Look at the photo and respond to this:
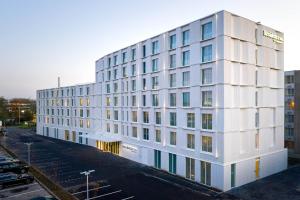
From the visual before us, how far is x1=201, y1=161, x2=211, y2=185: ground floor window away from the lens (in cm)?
3241

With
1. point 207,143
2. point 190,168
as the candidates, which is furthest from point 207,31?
point 190,168

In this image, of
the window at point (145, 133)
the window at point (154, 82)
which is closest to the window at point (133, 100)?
the window at point (145, 133)

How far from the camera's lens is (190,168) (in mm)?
35250

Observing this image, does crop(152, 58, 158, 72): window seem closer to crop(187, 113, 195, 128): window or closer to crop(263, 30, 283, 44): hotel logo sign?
crop(187, 113, 195, 128): window

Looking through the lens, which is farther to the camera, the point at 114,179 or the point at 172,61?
the point at 172,61

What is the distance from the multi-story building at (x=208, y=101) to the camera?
103 feet

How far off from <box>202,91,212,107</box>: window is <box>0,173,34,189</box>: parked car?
25936mm

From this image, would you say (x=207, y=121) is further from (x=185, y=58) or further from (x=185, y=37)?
(x=185, y=37)

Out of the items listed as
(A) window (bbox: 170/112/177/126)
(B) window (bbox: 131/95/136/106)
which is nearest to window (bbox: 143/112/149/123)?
(B) window (bbox: 131/95/136/106)

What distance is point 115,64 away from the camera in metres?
54.6

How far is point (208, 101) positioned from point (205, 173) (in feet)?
31.9

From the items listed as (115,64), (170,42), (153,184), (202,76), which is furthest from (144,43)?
(153,184)

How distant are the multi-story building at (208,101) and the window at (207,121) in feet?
0.44

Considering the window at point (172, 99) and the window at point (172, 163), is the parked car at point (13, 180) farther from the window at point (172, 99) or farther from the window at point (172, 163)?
the window at point (172, 99)
